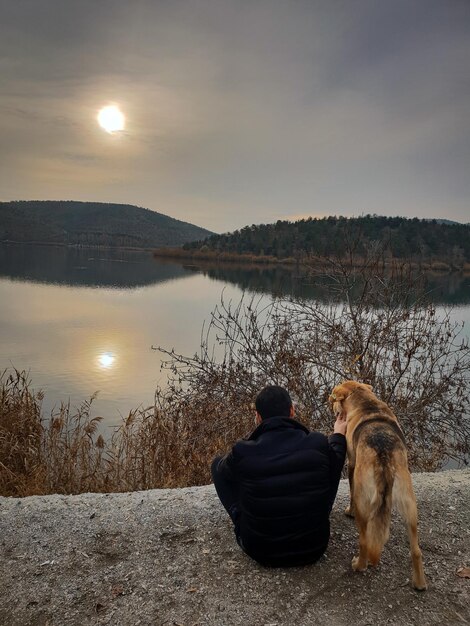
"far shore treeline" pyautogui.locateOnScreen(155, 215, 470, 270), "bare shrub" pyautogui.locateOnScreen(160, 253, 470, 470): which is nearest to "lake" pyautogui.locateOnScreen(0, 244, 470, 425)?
"bare shrub" pyautogui.locateOnScreen(160, 253, 470, 470)

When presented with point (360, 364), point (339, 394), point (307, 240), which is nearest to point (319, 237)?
point (307, 240)

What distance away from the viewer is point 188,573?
3.85 meters

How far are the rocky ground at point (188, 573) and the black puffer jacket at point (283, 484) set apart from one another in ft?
1.17

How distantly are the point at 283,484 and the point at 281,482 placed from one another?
A: 0.02 meters

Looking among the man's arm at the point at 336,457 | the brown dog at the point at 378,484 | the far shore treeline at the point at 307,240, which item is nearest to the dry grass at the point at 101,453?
the man's arm at the point at 336,457

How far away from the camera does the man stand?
3.37 metres

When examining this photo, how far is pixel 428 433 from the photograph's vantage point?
9.04m

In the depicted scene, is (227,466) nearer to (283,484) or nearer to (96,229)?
(283,484)

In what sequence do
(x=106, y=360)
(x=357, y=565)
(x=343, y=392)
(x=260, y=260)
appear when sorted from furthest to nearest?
(x=260, y=260)
(x=106, y=360)
(x=343, y=392)
(x=357, y=565)

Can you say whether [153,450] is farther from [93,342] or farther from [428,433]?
[93,342]

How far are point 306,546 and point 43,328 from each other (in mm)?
21111

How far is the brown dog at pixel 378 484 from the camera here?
10.8 feet

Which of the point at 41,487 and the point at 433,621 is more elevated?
the point at 433,621

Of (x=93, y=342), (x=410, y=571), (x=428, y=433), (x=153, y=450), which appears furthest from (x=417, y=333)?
(x=93, y=342)
